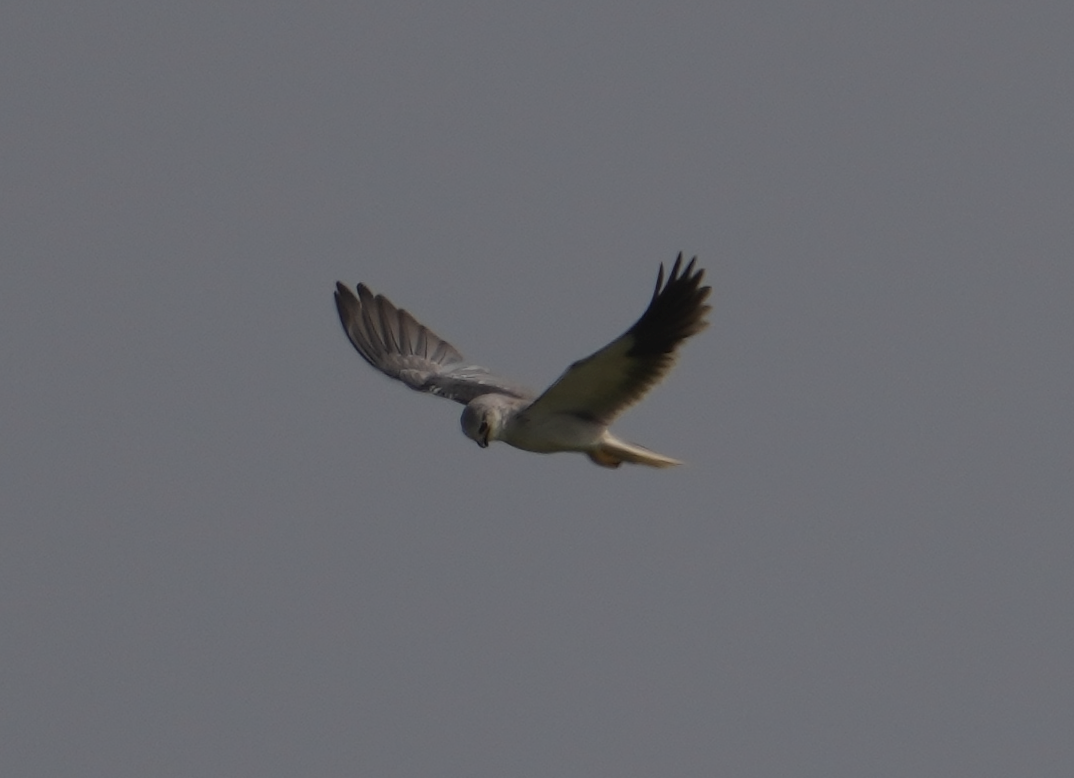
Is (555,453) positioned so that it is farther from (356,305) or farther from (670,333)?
(356,305)

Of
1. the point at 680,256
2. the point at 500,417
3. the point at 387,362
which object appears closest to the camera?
the point at 680,256

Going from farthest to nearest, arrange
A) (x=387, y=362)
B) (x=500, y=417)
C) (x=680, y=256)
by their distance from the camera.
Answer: (x=387, y=362) < (x=500, y=417) < (x=680, y=256)

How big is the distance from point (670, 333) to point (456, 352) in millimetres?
4782

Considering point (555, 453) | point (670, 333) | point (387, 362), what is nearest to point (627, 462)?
point (555, 453)

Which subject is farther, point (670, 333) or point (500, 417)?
point (500, 417)

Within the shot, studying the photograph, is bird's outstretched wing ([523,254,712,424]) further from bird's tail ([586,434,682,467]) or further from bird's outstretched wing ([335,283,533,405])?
bird's outstretched wing ([335,283,533,405])

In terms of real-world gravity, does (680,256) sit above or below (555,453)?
above

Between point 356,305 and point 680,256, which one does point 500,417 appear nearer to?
point 680,256

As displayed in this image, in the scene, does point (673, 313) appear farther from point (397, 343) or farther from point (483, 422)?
point (397, 343)

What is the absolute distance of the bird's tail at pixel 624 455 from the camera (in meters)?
14.2

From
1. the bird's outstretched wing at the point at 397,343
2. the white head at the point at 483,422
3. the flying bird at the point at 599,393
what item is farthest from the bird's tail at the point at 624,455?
the bird's outstretched wing at the point at 397,343

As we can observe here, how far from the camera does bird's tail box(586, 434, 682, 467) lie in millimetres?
14188

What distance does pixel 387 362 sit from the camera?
1728cm

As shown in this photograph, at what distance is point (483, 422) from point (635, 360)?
1265 millimetres
